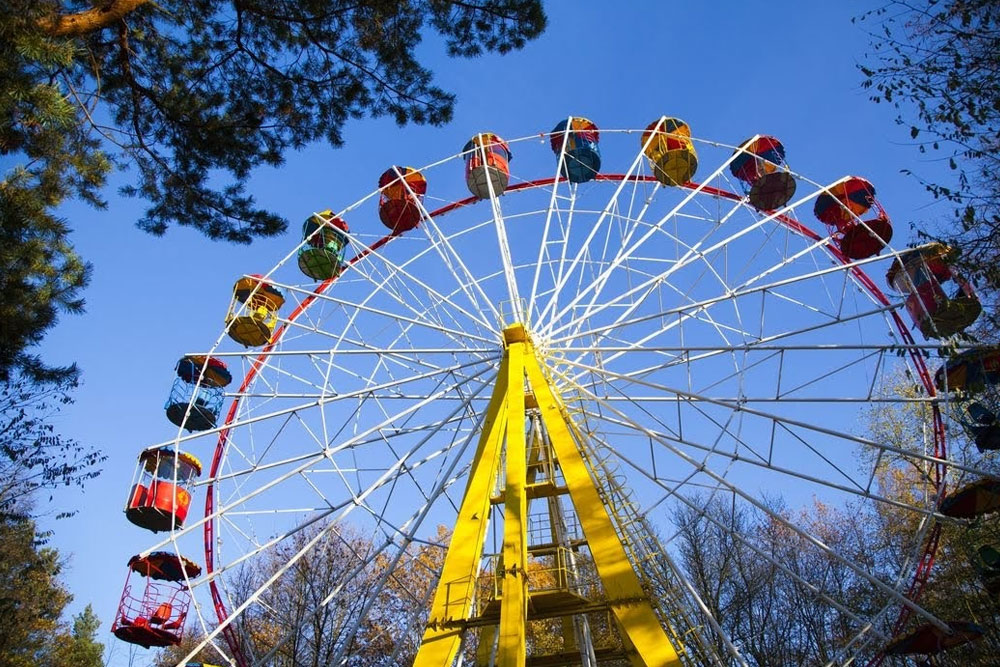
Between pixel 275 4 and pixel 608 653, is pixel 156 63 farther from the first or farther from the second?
pixel 608 653

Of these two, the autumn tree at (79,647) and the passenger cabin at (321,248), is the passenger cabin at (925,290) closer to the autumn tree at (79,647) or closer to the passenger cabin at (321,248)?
the passenger cabin at (321,248)

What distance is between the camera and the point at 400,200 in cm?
1661

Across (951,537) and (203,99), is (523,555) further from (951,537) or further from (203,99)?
(951,537)

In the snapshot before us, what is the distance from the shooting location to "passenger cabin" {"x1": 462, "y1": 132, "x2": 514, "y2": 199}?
15.5m

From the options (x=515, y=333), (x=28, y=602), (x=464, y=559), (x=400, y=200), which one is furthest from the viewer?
(x=28, y=602)

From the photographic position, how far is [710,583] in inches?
883

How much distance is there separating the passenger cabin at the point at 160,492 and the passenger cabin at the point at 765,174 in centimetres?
1169

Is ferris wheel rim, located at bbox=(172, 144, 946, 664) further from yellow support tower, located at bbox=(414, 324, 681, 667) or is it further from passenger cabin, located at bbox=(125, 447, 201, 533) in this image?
yellow support tower, located at bbox=(414, 324, 681, 667)

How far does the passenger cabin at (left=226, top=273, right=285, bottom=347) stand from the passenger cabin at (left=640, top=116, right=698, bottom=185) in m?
7.92

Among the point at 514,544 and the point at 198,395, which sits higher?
the point at 198,395

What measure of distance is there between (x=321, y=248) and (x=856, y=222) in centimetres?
1047

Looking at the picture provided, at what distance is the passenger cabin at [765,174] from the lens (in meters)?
14.9

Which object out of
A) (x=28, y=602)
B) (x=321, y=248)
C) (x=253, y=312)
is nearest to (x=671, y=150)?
(x=321, y=248)

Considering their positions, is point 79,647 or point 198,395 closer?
point 198,395
